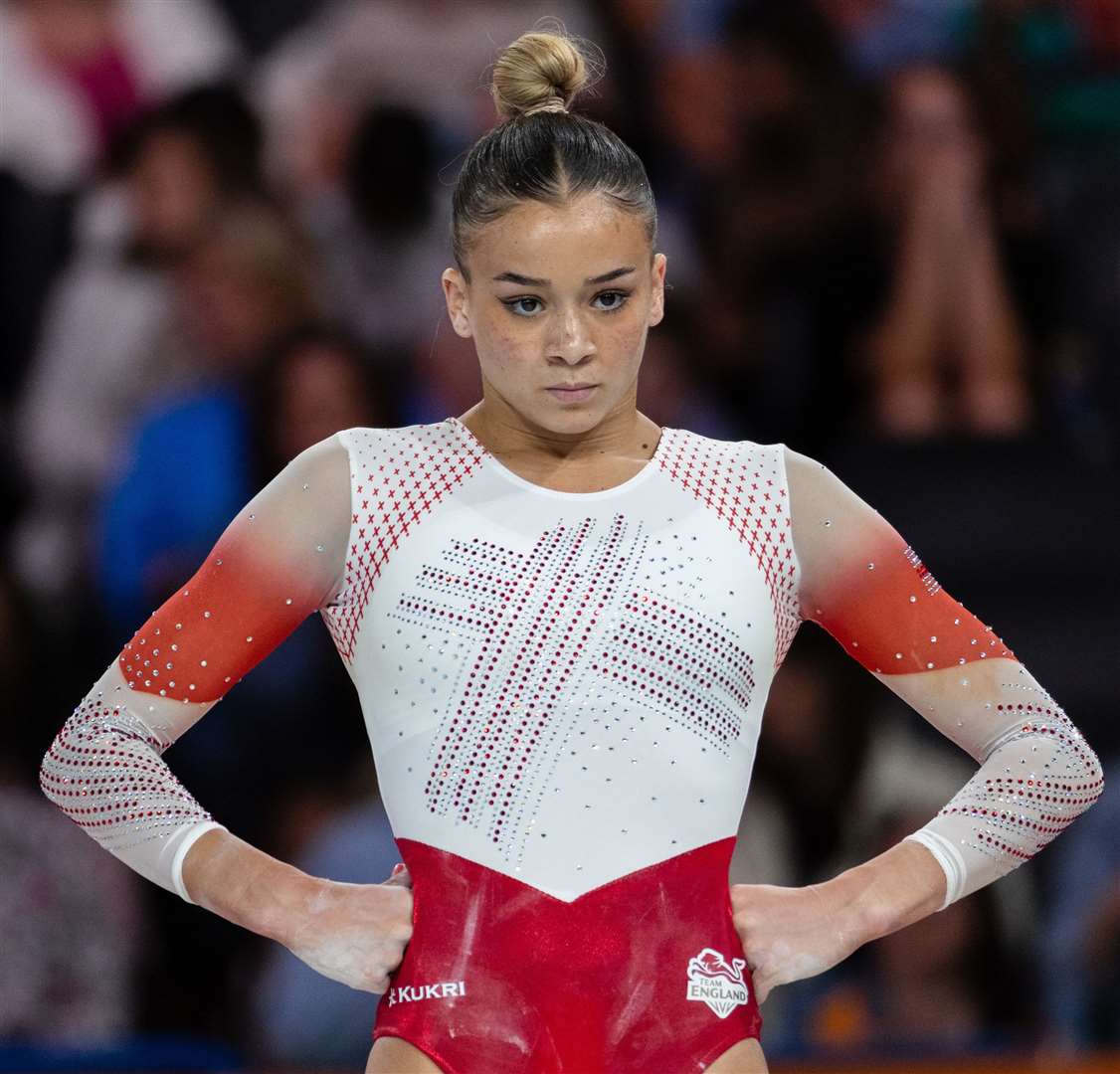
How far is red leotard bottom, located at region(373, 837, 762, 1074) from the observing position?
2.22m

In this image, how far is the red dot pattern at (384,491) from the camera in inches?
93.7

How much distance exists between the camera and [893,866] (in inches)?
90.5

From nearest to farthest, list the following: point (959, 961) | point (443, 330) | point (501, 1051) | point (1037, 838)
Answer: point (501, 1051) → point (1037, 838) → point (959, 961) → point (443, 330)

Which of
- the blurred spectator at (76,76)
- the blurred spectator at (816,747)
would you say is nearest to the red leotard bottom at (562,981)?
the blurred spectator at (816,747)

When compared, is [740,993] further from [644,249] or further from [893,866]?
[644,249]

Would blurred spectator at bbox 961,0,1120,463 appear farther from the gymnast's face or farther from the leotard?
the gymnast's face

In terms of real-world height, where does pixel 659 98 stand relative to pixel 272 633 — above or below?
above

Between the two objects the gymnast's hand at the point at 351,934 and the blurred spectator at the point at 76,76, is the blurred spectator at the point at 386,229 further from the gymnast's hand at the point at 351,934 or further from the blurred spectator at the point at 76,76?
the gymnast's hand at the point at 351,934

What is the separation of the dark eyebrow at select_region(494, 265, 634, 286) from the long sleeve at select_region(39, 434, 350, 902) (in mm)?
306

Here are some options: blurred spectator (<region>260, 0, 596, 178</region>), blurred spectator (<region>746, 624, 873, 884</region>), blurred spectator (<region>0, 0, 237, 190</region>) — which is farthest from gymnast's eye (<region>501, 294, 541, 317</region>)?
blurred spectator (<region>0, 0, 237, 190</region>)

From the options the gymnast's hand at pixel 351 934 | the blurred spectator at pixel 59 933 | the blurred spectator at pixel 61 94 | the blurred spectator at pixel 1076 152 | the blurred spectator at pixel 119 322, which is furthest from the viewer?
the blurred spectator at pixel 1076 152

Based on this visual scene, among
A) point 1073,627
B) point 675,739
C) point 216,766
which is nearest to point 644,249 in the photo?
point 675,739

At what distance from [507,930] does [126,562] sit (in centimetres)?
311

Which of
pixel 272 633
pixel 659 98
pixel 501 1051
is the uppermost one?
pixel 659 98
